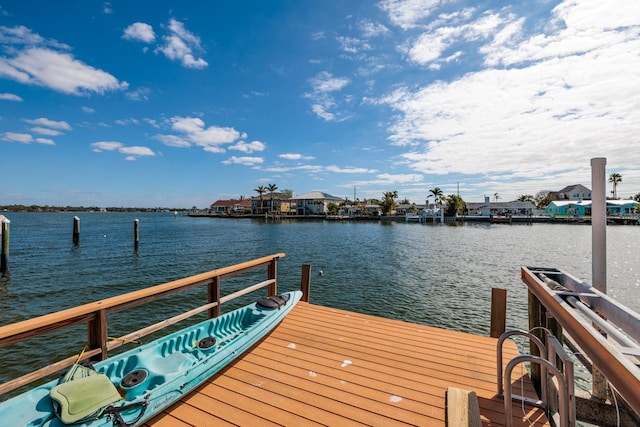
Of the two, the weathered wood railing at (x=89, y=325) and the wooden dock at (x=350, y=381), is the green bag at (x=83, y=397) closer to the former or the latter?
the weathered wood railing at (x=89, y=325)

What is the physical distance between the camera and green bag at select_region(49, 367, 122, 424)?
2012mm

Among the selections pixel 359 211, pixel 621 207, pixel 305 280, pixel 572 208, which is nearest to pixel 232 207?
pixel 359 211

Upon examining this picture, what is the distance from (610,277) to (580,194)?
266 feet

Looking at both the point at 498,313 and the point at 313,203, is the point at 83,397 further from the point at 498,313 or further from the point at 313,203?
the point at 313,203

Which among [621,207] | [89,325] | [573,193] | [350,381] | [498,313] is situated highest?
[573,193]

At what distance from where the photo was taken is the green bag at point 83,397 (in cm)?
201

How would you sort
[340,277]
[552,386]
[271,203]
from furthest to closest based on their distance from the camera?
[271,203] → [340,277] → [552,386]

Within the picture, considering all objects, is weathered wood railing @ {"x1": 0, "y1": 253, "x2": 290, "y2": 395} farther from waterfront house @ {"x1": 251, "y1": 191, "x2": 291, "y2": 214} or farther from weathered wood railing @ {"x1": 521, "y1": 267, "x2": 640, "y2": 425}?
waterfront house @ {"x1": 251, "y1": 191, "x2": 291, "y2": 214}

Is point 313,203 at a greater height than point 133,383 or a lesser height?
greater

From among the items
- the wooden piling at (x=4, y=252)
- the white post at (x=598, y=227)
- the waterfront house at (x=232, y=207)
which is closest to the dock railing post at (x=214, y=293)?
the white post at (x=598, y=227)

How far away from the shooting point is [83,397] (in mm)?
2125

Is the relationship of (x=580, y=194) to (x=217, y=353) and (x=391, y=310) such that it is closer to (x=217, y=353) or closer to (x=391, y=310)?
(x=391, y=310)

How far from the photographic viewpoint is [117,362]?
2.72 metres

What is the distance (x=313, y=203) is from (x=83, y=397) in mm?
77919
